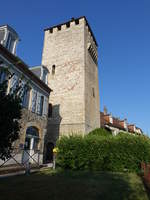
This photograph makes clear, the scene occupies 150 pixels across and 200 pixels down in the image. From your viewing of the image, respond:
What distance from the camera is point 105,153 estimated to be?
1192cm

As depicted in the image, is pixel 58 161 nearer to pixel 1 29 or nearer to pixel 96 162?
pixel 96 162

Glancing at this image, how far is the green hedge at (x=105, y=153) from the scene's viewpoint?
11609mm

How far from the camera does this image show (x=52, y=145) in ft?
62.1

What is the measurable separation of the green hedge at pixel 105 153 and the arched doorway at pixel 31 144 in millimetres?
2238

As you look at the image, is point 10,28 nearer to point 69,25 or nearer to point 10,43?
point 10,43

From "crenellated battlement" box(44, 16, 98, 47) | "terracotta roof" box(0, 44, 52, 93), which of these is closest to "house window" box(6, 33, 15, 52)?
"terracotta roof" box(0, 44, 52, 93)

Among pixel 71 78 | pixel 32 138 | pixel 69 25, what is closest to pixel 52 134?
pixel 32 138

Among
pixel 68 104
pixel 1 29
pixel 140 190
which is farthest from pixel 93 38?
pixel 140 190

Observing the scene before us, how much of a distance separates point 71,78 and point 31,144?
32.7ft

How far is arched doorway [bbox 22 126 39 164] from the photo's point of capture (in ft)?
41.3

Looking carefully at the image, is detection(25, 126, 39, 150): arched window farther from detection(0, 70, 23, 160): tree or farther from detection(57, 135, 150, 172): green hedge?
detection(0, 70, 23, 160): tree

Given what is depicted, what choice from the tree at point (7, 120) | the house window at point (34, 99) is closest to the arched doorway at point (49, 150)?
the house window at point (34, 99)

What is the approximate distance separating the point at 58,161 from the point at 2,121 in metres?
9.12

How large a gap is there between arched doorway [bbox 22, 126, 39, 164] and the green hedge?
2.24 meters
